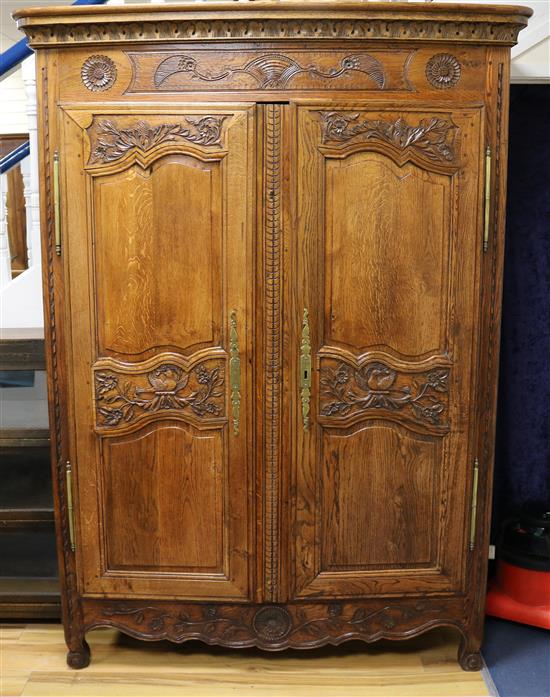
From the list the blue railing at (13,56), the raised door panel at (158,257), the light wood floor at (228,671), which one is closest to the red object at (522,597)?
the light wood floor at (228,671)

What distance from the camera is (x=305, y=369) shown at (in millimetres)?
2242

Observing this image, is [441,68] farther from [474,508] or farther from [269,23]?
[474,508]

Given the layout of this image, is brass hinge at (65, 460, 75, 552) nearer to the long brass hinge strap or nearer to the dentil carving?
the long brass hinge strap

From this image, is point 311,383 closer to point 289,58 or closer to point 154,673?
point 289,58

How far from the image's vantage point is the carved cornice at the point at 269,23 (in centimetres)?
204

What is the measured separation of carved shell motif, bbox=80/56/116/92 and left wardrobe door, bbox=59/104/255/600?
0.25 ft

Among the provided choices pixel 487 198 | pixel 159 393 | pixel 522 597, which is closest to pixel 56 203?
pixel 159 393

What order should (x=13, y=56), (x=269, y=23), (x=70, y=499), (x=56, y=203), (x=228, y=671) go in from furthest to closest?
(x=13, y=56), (x=228, y=671), (x=70, y=499), (x=56, y=203), (x=269, y=23)

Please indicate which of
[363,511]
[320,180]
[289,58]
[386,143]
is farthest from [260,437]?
[289,58]

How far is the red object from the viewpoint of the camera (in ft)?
8.71

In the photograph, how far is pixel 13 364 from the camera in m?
2.54

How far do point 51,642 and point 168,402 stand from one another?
3.40ft

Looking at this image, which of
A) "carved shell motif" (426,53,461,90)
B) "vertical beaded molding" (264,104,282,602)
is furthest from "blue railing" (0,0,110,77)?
"carved shell motif" (426,53,461,90)

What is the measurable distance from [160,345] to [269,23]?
958 millimetres
